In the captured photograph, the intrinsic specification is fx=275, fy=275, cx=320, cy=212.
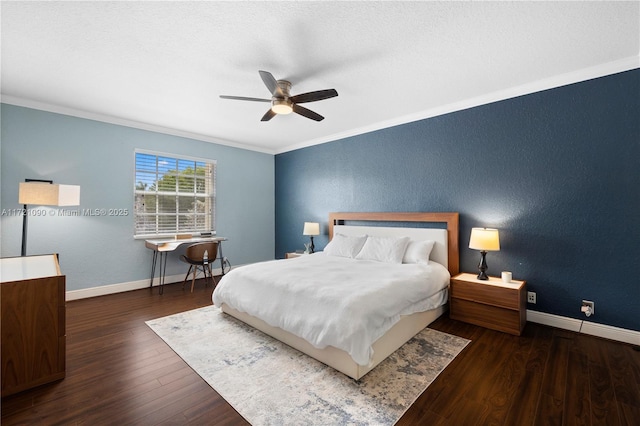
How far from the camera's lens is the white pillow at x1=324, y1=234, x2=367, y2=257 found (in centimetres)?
407

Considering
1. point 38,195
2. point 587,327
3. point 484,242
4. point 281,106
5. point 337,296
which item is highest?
point 281,106

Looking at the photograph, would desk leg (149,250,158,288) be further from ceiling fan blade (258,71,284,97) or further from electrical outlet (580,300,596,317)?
electrical outlet (580,300,596,317)

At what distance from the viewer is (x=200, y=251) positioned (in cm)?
432

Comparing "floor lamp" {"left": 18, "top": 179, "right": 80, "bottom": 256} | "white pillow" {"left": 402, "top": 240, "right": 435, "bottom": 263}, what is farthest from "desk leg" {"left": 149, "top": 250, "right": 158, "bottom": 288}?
"white pillow" {"left": 402, "top": 240, "right": 435, "bottom": 263}

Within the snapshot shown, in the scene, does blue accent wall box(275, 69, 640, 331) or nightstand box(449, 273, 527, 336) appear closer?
blue accent wall box(275, 69, 640, 331)

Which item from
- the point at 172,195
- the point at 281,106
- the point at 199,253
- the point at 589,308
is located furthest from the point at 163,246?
the point at 589,308

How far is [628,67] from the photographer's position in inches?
101

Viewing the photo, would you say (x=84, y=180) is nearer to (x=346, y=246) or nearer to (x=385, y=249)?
(x=346, y=246)

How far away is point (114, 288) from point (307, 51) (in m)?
4.34

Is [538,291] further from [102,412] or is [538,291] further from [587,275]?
[102,412]

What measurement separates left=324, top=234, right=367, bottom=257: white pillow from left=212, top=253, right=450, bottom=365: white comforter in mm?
507

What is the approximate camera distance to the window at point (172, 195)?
452 centimetres

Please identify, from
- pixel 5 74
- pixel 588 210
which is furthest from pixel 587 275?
pixel 5 74

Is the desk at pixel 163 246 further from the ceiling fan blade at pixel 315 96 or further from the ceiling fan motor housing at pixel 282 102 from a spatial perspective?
the ceiling fan blade at pixel 315 96
